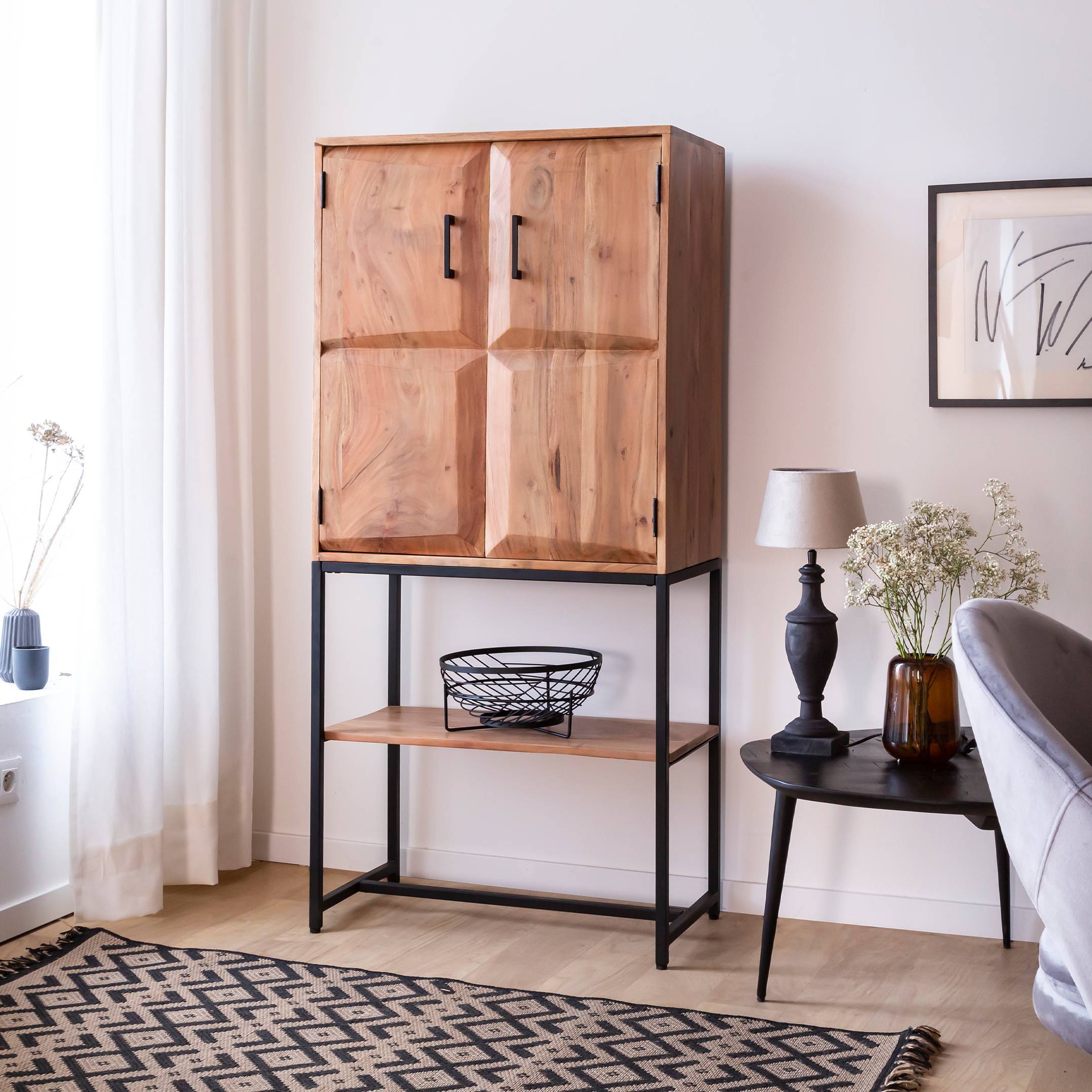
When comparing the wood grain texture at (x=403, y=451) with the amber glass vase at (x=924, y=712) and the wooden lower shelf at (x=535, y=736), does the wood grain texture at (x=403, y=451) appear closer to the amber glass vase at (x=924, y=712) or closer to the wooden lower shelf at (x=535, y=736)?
the wooden lower shelf at (x=535, y=736)

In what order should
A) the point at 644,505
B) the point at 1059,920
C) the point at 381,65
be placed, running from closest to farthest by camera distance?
1. the point at 1059,920
2. the point at 644,505
3. the point at 381,65

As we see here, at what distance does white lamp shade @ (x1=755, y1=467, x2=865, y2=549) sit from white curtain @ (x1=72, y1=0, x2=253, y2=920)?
1358 millimetres

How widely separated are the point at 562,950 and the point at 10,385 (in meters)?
1.81

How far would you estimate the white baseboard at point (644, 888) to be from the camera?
2.77 meters

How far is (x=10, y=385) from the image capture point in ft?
9.59

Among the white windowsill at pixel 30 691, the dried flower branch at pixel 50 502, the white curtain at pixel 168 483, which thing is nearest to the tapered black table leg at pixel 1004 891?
the white curtain at pixel 168 483

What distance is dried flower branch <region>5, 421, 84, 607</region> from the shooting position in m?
2.88

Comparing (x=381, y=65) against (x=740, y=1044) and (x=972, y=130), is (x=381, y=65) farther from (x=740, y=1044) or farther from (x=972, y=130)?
(x=740, y=1044)

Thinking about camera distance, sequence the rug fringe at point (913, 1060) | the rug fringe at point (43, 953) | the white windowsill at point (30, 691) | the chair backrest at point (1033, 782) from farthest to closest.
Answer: the white windowsill at point (30, 691)
the rug fringe at point (43, 953)
the rug fringe at point (913, 1060)
the chair backrest at point (1033, 782)

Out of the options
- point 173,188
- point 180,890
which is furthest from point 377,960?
point 173,188

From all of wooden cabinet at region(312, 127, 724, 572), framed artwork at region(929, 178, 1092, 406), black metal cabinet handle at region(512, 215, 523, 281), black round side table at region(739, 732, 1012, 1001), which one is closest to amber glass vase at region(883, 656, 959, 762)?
black round side table at region(739, 732, 1012, 1001)

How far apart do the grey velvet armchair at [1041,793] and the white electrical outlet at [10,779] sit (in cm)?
195

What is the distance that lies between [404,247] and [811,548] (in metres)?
1.06

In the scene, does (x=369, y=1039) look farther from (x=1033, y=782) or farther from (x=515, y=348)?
(x=515, y=348)
